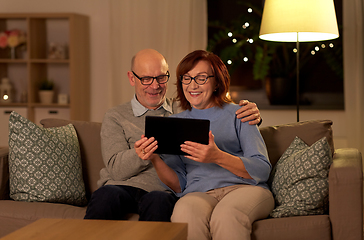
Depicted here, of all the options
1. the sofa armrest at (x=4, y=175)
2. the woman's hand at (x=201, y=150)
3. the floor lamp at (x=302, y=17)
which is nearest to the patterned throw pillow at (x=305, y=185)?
the woman's hand at (x=201, y=150)

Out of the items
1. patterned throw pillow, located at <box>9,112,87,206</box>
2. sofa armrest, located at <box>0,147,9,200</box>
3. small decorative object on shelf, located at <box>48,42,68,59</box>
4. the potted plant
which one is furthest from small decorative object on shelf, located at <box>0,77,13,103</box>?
patterned throw pillow, located at <box>9,112,87,206</box>

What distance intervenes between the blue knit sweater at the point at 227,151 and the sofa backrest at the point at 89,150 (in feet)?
1.79

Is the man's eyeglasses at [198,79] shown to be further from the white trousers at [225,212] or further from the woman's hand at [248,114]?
the white trousers at [225,212]

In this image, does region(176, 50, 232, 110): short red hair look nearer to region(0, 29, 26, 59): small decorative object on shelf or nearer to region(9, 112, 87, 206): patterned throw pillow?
region(9, 112, 87, 206): patterned throw pillow

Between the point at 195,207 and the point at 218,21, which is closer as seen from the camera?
the point at 195,207

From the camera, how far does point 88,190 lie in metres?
2.29

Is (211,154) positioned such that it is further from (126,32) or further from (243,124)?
(126,32)

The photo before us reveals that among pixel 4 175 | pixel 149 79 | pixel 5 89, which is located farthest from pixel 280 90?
pixel 5 89

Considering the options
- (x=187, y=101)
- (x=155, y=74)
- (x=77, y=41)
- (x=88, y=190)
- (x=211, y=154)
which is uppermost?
(x=77, y=41)

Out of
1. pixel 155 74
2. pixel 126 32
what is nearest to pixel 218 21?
pixel 126 32

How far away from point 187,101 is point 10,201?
1.00 meters

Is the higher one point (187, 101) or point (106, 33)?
point (106, 33)

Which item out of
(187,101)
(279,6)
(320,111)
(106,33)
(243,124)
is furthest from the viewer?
(106,33)

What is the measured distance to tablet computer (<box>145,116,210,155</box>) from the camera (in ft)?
5.32
